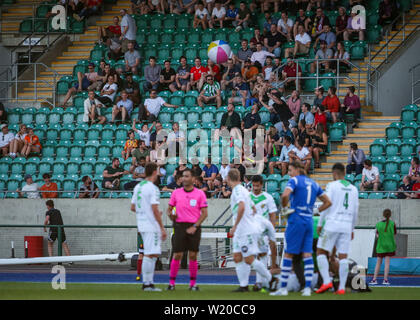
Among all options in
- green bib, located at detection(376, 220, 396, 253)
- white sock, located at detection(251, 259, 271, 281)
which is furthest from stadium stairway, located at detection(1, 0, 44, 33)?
white sock, located at detection(251, 259, 271, 281)

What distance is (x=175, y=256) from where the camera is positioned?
13.8 meters

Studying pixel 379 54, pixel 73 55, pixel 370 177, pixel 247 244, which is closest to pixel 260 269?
pixel 247 244

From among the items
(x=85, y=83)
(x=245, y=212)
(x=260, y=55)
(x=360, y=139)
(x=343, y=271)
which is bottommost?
(x=343, y=271)

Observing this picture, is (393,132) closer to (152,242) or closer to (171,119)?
(171,119)

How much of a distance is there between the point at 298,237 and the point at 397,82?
15238mm

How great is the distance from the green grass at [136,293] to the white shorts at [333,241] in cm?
76

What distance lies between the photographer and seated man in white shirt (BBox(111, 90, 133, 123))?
2706 centimetres

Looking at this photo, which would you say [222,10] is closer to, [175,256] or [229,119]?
[229,119]

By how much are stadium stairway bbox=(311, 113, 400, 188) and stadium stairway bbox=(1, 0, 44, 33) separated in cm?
1460

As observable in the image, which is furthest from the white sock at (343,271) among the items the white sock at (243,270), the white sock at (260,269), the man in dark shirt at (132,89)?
the man in dark shirt at (132,89)

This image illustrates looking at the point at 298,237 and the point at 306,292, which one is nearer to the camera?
the point at 306,292

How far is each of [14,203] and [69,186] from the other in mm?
1721

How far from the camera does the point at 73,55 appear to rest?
31.8 meters

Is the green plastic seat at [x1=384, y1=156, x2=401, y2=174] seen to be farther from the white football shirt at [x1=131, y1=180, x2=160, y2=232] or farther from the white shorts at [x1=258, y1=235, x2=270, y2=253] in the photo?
the white football shirt at [x1=131, y1=180, x2=160, y2=232]
